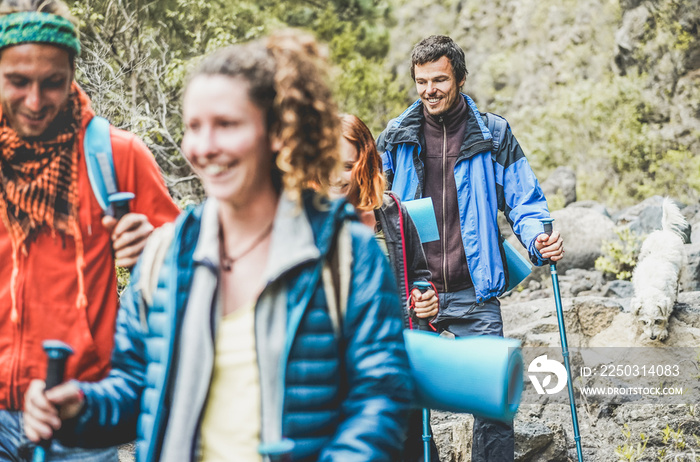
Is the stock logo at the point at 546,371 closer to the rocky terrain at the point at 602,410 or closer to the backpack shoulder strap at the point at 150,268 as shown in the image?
the rocky terrain at the point at 602,410

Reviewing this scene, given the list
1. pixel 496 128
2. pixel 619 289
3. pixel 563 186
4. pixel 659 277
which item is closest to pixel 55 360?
pixel 496 128

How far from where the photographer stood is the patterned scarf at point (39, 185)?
2.00 meters

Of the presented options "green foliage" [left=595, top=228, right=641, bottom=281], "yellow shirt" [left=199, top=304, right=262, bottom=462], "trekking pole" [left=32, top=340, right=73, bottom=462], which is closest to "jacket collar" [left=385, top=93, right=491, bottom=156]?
"yellow shirt" [left=199, top=304, right=262, bottom=462]

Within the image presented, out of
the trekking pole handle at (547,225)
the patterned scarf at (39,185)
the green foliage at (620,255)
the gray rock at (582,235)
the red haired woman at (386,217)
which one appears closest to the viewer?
the patterned scarf at (39,185)

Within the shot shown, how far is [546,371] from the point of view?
6020 mm

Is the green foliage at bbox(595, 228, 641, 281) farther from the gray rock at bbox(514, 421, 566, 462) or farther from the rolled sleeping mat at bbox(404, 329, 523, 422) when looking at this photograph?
the rolled sleeping mat at bbox(404, 329, 523, 422)

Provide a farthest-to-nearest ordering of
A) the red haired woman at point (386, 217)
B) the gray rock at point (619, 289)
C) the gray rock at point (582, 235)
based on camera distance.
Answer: the gray rock at point (582, 235)
the gray rock at point (619, 289)
the red haired woman at point (386, 217)

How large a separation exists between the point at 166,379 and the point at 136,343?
191 millimetres

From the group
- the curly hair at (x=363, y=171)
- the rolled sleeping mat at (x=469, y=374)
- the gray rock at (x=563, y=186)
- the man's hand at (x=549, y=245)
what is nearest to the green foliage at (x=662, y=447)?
the man's hand at (x=549, y=245)

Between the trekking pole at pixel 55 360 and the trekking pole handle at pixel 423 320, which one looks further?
the trekking pole handle at pixel 423 320

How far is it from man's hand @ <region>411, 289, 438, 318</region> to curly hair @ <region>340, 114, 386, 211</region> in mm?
433

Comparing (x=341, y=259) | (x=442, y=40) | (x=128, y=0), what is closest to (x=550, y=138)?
(x=128, y=0)

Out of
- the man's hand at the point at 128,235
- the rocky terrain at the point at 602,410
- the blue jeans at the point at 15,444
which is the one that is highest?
the man's hand at the point at 128,235

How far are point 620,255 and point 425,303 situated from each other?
7.77 meters
